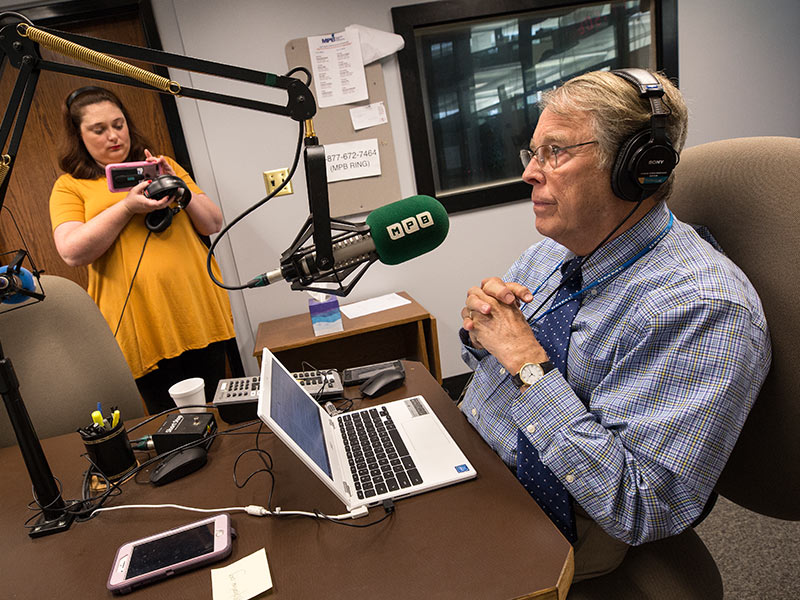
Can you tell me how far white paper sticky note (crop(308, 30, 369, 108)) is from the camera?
90.7 inches

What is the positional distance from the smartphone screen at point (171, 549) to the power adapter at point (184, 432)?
280 millimetres

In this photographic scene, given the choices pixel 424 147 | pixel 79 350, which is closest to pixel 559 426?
pixel 79 350

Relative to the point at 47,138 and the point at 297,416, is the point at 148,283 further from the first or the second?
the point at 297,416

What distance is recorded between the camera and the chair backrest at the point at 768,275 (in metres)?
0.81

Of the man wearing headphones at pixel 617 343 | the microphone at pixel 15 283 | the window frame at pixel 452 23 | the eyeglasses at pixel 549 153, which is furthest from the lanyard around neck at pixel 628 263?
the window frame at pixel 452 23

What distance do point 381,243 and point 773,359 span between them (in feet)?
2.26

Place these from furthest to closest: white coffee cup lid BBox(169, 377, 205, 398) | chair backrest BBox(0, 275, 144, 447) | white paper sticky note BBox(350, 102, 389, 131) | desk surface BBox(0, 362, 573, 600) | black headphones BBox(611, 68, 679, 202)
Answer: white paper sticky note BBox(350, 102, 389, 131) → chair backrest BBox(0, 275, 144, 447) → white coffee cup lid BBox(169, 377, 205, 398) → black headphones BBox(611, 68, 679, 202) → desk surface BBox(0, 362, 573, 600)

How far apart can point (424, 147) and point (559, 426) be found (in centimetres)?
190

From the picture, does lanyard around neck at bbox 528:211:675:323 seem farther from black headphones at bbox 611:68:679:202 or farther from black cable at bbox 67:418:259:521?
black cable at bbox 67:418:259:521

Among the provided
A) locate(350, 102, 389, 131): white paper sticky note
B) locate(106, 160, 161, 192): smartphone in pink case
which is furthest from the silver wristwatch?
locate(350, 102, 389, 131): white paper sticky note

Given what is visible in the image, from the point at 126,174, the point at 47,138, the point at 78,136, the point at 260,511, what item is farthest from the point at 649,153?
the point at 47,138

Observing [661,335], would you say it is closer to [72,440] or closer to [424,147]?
[72,440]

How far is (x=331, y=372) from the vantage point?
127 cm

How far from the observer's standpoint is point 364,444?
3.21ft
